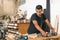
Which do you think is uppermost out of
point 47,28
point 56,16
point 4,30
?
point 56,16

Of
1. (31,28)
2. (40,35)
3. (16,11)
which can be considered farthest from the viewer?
(16,11)

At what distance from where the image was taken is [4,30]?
5.23m

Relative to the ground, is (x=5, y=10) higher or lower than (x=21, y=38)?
higher

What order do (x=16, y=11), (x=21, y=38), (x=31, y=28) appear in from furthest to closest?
1. (x=16, y=11)
2. (x=21, y=38)
3. (x=31, y=28)

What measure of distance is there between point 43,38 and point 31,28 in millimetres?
489

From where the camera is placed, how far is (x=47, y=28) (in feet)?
11.1

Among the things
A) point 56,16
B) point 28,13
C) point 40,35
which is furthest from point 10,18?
point 40,35

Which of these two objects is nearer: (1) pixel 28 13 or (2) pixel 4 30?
(1) pixel 28 13

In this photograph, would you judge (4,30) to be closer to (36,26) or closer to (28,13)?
(28,13)

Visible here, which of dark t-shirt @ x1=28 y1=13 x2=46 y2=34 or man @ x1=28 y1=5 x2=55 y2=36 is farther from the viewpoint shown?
dark t-shirt @ x1=28 y1=13 x2=46 y2=34

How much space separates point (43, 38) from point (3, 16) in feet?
9.41

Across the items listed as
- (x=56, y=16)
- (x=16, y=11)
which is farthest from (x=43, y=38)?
(x=16, y=11)

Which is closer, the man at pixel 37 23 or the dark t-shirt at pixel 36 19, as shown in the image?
the man at pixel 37 23

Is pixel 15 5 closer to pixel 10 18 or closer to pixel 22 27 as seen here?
pixel 10 18
